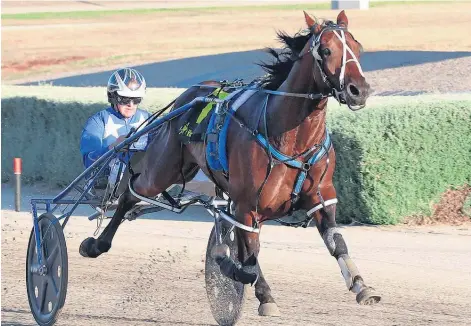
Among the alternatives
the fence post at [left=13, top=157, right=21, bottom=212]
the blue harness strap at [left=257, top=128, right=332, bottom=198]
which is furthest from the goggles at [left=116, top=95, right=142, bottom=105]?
the fence post at [left=13, top=157, right=21, bottom=212]

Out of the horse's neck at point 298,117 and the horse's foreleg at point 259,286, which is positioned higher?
the horse's neck at point 298,117

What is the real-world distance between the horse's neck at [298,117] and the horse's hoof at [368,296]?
745 millimetres

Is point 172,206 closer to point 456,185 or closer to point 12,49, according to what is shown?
point 456,185

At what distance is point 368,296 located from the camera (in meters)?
4.90

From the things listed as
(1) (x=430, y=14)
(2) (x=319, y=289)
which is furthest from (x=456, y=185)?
(1) (x=430, y=14)

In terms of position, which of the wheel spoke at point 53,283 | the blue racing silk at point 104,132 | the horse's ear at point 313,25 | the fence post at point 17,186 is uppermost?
the horse's ear at point 313,25

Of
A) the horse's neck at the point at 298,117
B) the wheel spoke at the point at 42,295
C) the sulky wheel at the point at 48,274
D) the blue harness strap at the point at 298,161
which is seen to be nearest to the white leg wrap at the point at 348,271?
the blue harness strap at the point at 298,161

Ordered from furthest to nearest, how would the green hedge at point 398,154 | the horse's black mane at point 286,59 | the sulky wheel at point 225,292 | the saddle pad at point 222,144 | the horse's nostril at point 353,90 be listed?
the green hedge at point 398,154
the sulky wheel at point 225,292
the saddle pad at point 222,144
the horse's black mane at point 286,59
the horse's nostril at point 353,90

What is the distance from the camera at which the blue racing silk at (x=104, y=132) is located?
662 cm

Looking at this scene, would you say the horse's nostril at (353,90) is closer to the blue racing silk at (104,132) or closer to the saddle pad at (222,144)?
the saddle pad at (222,144)

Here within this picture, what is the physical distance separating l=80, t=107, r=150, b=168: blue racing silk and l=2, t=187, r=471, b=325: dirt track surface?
971 millimetres

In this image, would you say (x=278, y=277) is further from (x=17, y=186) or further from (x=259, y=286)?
(x=17, y=186)

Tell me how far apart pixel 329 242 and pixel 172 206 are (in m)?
1.38

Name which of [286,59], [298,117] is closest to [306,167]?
[298,117]
